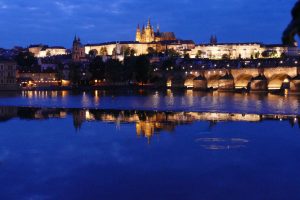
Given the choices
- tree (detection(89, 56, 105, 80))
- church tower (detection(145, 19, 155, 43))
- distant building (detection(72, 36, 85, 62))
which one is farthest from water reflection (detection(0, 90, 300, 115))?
church tower (detection(145, 19, 155, 43))

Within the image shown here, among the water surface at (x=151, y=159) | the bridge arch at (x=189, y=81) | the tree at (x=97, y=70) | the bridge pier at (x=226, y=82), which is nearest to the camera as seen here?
the water surface at (x=151, y=159)

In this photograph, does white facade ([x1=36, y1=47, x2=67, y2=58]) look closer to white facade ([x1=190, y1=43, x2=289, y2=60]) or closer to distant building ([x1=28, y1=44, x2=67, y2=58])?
distant building ([x1=28, y1=44, x2=67, y2=58])

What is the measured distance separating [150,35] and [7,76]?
73545mm

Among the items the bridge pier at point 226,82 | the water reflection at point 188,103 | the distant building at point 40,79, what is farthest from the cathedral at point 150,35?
the water reflection at point 188,103

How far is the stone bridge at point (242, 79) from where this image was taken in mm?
55188

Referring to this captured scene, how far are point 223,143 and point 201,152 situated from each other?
6.34 feet

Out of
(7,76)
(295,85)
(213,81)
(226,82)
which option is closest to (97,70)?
(7,76)

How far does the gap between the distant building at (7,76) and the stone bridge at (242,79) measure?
21.2 metres

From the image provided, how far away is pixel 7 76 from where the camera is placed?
70750 millimetres

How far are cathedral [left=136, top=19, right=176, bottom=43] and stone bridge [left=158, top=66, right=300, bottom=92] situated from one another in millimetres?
65658

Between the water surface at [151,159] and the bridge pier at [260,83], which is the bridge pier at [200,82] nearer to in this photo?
the bridge pier at [260,83]

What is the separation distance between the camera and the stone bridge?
181ft

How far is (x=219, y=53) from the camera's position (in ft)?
415

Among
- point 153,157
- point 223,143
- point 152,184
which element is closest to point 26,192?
point 152,184
